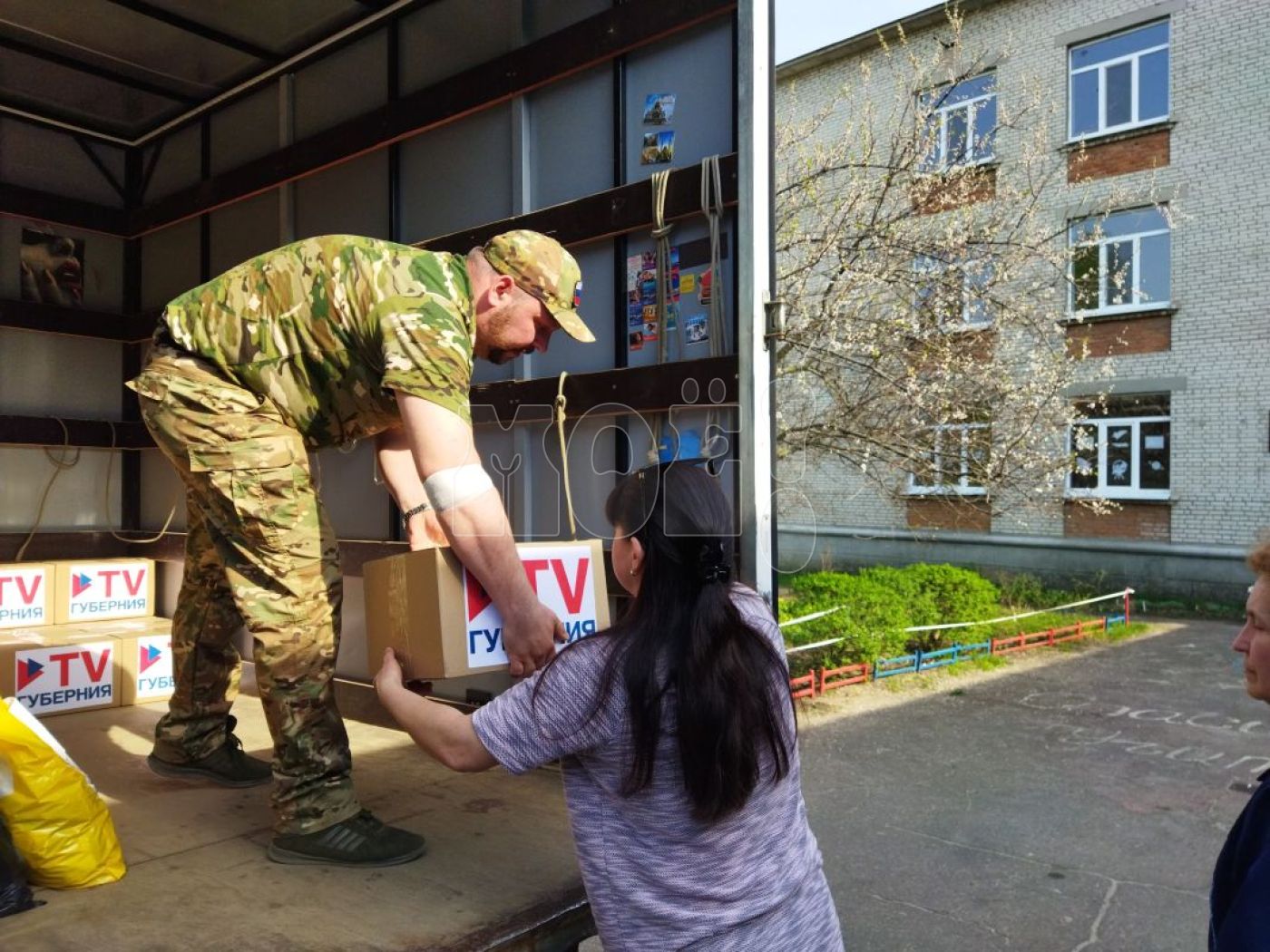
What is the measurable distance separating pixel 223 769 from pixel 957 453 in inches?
290

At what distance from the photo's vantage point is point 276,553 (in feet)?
6.83

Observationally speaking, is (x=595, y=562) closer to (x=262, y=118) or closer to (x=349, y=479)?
(x=349, y=479)

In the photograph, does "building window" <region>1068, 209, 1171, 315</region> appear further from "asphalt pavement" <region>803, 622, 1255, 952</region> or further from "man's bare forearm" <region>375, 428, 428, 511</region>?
"man's bare forearm" <region>375, 428, 428, 511</region>

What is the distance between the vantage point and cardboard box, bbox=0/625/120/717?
10.9ft

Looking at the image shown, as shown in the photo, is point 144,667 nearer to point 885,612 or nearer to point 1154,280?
point 885,612

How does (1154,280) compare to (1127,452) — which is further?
(1127,452)

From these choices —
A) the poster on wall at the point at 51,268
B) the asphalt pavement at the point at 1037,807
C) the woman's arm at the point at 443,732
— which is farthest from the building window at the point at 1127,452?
the woman's arm at the point at 443,732

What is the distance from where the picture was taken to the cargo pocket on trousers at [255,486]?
6.77ft

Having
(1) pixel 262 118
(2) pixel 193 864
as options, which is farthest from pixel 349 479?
(2) pixel 193 864

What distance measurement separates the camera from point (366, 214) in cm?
392

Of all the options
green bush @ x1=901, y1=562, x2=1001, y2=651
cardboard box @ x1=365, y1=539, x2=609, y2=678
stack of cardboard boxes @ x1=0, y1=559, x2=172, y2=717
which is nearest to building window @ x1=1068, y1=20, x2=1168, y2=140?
green bush @ x1=901, y1=562, x2=1001, y2=651

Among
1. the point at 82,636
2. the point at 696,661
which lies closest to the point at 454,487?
the point at 696,661

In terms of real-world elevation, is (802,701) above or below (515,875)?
below

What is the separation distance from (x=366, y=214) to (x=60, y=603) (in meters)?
2.31
